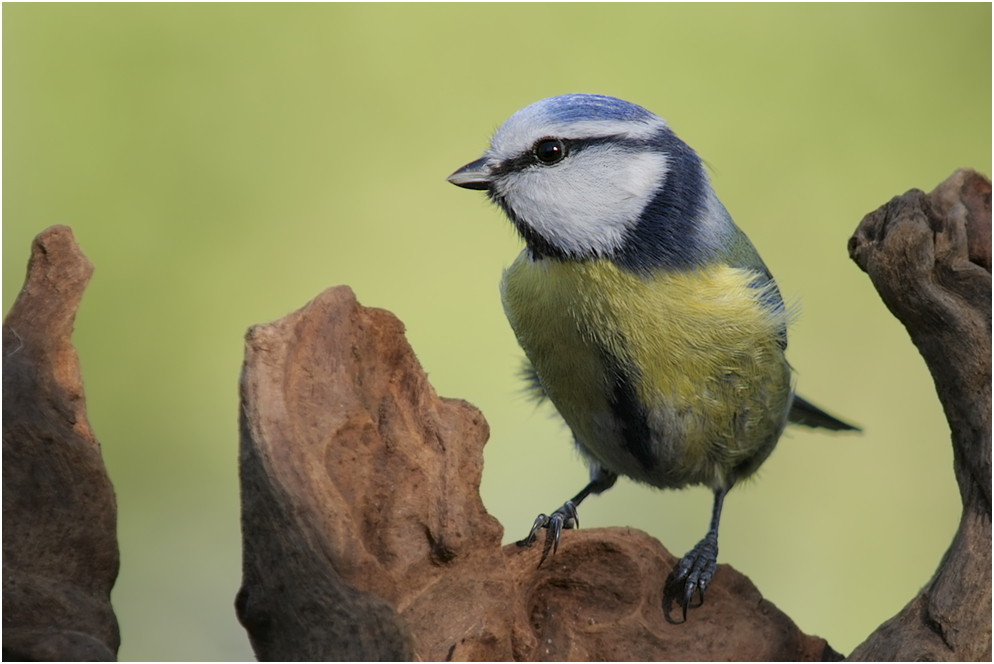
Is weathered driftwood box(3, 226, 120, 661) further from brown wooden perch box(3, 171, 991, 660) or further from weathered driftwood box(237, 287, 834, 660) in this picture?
weathered driftwood box(237, 287, 834, 660)

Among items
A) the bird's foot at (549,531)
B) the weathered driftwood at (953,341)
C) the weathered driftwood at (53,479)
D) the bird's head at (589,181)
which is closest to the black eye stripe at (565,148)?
the bird's head at (589,181)

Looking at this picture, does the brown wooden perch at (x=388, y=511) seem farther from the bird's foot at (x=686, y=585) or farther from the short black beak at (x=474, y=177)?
the short black beak at (x=474, y=177)

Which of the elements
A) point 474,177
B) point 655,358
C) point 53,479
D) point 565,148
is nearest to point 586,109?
point 565,148

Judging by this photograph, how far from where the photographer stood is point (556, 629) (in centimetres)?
143

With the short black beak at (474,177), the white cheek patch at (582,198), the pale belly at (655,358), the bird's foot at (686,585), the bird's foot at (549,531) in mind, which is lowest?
the bird's foot at (686,585)

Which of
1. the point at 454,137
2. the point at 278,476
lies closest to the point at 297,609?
the point at 278,476

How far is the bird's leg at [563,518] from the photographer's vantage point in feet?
4.72

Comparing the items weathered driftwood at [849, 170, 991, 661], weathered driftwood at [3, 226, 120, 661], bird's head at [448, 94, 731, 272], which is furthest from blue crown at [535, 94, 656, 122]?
weathered driftwood at [3, 226, 120, 661]

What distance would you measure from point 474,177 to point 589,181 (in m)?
0.17

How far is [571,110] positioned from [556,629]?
0.72 m

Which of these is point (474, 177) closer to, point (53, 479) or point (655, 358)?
point (655, 358)

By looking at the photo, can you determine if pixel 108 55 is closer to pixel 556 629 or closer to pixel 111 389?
pixel 111 389

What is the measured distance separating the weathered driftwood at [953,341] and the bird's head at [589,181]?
34 centimetres

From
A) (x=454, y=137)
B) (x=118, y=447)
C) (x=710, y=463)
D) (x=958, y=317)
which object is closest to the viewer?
(x=958, y=317)
